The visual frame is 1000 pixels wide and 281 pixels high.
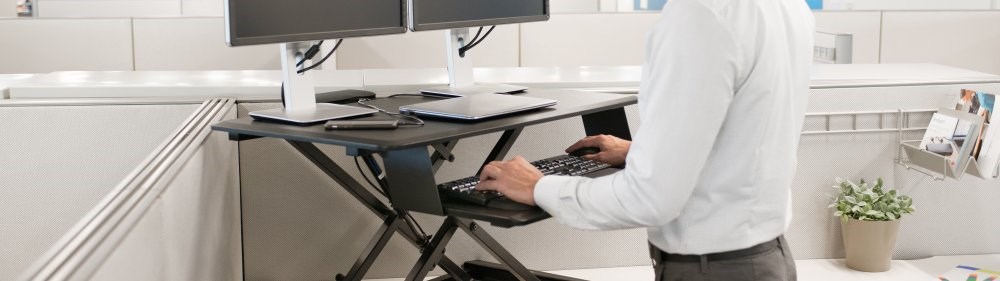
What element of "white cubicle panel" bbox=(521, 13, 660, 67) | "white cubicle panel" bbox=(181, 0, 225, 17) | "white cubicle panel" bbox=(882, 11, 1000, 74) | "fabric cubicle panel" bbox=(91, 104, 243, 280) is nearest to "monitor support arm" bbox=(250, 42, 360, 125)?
"fabric cubicle panel" bbox=(91, 104, 243, 280)

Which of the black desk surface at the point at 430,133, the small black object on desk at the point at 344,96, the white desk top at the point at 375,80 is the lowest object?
the black desk surface at the point at 430,133

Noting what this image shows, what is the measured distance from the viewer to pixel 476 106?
176 cm

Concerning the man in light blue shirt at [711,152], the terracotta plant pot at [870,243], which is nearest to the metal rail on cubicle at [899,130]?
the terracotta plant pot at [870,243]

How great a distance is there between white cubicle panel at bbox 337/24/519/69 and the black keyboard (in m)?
2.03

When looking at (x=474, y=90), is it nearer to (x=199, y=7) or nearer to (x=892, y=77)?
(x=892, y=77)

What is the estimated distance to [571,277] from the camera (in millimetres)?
2242

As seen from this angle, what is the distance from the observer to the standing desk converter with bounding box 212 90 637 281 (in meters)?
1.49

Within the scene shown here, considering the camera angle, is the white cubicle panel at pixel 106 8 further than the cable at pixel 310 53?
Yes

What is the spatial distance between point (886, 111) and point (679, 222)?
44.3 inches

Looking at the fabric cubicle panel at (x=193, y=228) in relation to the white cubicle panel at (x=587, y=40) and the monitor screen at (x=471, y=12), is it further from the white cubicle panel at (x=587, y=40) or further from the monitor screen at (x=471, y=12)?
the white cubicle panel at (x=587, y=40)

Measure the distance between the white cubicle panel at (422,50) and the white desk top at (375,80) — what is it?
129 centimetres

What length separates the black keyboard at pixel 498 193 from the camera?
1.52 meters

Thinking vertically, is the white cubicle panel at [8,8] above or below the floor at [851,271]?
above

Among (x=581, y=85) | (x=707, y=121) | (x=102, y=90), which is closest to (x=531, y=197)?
(x=707, y=121)
